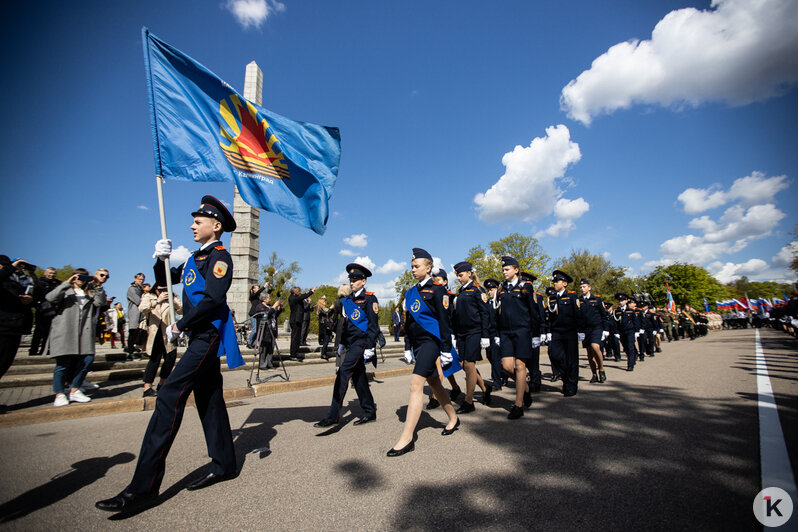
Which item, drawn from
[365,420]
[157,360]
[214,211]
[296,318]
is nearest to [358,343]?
[365,420]

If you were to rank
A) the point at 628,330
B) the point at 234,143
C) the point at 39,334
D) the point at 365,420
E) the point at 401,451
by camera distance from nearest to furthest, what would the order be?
the point at 401,451
the point at 365,420
the point at 234,143
the point at 39,334
the point at 628,330

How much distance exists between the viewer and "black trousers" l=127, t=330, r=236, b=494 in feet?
9.03

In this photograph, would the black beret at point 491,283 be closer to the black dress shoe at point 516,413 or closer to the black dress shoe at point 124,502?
the black dress shoe at point 516,413

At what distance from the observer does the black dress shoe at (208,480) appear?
302 centimetres

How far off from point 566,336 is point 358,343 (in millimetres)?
4107

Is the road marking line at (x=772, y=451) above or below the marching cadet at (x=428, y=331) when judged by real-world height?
below

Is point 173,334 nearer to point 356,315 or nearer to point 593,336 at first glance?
point 356,315

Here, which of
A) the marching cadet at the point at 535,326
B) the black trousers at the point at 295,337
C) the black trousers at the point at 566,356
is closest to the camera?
the marching cadet at the point at 535,326

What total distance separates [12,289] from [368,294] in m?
4.96

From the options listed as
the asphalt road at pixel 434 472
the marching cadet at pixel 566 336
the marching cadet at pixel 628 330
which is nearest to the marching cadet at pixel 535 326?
the marching cadet at pixel 566 336

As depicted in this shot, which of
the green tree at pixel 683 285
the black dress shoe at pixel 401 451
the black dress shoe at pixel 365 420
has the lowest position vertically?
the black dress shoe at pixel 365 420

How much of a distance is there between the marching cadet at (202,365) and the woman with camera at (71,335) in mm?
4006

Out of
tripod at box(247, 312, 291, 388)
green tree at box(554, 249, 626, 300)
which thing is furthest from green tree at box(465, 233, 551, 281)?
tripod at box(247, 312, 291, 388)

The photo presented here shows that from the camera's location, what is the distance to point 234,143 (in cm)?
566
